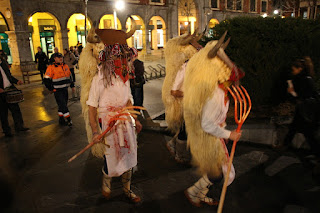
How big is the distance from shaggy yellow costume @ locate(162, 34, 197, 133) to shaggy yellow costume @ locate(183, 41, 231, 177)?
54.1 inches

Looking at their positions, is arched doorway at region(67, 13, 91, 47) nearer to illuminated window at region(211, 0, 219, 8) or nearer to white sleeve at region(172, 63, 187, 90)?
illuminated window at region(211, 0, 219, 8)

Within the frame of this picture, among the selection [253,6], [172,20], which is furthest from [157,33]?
[253,6]

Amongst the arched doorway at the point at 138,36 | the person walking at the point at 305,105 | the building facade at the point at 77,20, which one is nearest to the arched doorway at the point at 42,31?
the building facade at the point at 77,20

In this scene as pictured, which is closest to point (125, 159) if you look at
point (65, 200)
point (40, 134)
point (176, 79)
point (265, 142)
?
point (65, 200)

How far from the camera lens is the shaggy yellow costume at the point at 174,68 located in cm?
414

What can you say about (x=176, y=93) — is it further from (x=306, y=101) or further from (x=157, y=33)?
(x=157, y=33)

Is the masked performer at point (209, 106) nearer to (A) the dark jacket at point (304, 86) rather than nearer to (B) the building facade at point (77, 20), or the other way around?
(A) the dark jacket at point (304, 86)

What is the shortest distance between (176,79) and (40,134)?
3.92 m

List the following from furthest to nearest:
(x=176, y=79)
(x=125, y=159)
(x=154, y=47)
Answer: (x=154, y=47)
(x=176, y=79)
(x=125, y=159)

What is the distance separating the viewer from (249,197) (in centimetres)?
345

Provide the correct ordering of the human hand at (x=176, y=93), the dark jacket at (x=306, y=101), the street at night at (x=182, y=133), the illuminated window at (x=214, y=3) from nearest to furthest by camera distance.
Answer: the street at night at (x=182, y=133), the dark jacket at (x=306, y=101), the human hand at (x=176, y=93), the illuminated window at (x=214, y=3)

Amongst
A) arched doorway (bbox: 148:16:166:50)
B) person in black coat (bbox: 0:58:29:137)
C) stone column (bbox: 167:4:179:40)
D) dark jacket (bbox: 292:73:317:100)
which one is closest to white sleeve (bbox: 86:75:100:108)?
dark jacket (bbox: 292:73:317:100)

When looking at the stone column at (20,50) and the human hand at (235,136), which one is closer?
the human hand at (235,136)

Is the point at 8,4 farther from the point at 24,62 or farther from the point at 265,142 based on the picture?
the point at 265,142
